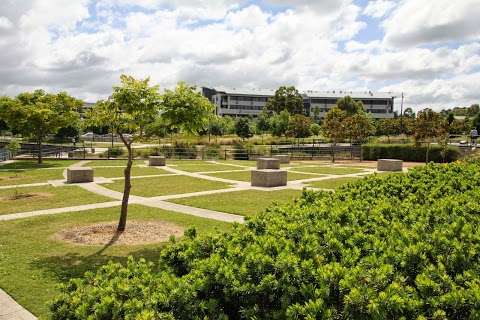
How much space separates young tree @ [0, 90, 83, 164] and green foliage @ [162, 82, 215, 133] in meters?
20.5

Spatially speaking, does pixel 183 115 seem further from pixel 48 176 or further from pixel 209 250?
pixel 48 176

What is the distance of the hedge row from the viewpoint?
3425 cm

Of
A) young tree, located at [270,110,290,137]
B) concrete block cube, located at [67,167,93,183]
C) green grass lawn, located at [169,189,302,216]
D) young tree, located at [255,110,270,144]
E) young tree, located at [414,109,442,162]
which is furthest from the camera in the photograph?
young tree, located at [255,110,270,144]

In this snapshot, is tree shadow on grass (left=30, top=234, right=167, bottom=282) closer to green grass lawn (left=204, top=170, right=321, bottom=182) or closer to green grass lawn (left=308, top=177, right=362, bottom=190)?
green grass lawn (left=308, top=177, right=362, bottom=190)

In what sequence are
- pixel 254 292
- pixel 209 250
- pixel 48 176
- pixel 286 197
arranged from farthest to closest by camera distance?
pixel 48 176 < pixel 286 197 < pixel 209 250 < pixel 254 292

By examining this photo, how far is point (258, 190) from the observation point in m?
18.1

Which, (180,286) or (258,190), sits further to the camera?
(258,190)

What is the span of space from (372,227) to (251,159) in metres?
34.5

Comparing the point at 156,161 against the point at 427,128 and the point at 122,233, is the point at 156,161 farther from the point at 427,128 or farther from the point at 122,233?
the point at 427,128

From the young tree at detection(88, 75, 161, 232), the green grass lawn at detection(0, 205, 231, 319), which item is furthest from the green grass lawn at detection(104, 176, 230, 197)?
the young tree at detection(88, 75, 161, 232)

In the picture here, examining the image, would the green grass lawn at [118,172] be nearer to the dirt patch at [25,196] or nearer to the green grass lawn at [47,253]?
the dirt patch at [25,196]

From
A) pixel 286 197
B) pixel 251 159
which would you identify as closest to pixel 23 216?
pixel 286 197

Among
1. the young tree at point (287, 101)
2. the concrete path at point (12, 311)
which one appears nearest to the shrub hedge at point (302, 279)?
the concrete path at point (12, 311)

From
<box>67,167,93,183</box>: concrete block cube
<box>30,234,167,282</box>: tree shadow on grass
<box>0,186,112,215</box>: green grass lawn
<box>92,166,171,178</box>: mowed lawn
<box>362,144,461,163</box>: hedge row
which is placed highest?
<box>362,144,461,163</box>: hedge row
